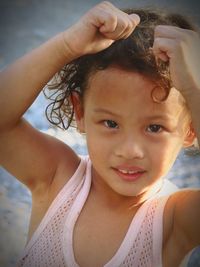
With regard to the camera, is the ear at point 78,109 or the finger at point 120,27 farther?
the ear at point 78,109

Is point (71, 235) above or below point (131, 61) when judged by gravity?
below

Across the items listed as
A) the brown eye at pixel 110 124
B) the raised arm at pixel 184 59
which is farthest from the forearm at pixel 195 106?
the brown eye at pixel 110 124

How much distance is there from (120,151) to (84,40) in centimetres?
14

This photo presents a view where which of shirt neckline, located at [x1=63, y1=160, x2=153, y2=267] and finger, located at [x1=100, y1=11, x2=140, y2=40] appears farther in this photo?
shirt neckline, located at [x1=63, y1=160, x2=153, y2=267]

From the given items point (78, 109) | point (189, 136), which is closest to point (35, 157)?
point (78, 109)

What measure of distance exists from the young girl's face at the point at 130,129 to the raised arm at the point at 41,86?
0.06 meters

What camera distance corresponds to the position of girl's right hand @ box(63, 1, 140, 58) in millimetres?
536

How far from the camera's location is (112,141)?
623 millimetres

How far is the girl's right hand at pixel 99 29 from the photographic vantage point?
0.54 metres

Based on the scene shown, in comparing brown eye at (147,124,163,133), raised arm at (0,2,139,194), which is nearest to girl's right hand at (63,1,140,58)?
raised arm at (0,2,139,194)

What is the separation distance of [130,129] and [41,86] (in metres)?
0.12

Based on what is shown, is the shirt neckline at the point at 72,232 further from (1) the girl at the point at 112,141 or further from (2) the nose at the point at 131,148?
(2) the nose at the point at 131,148

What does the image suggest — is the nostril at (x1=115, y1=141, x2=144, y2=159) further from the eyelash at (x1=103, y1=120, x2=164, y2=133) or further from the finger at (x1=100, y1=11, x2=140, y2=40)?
the finger at (x1=100, y1=11, x2=140, y2=40)

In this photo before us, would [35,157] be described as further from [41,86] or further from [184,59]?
[184,59]
